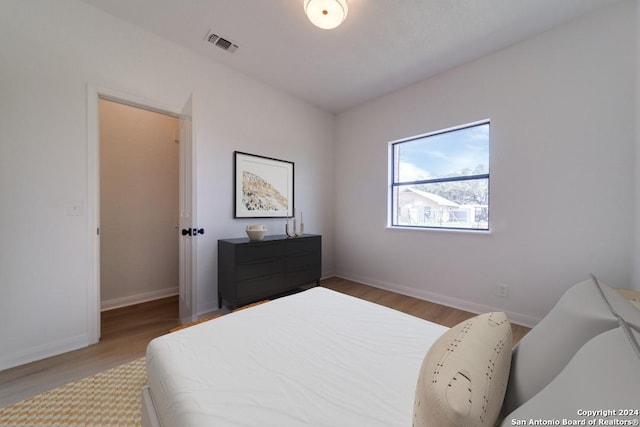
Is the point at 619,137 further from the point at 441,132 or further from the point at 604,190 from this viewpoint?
the point at 441,132

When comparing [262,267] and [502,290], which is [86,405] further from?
[502,290]

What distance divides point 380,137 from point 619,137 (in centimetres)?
229

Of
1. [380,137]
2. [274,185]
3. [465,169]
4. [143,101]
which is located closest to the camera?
[143,101]

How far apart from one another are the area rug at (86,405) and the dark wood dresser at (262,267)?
1061 mm

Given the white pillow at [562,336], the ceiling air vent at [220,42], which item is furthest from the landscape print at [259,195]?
the white pillow at [562,336]

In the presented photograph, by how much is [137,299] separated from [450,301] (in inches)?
153

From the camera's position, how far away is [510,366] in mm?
662

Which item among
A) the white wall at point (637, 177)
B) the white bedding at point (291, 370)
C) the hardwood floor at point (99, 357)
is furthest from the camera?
the white wall at point (637, 177)

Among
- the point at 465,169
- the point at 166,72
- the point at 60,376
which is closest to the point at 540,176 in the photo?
the point at 465,169

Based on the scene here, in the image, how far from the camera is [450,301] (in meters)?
2.87

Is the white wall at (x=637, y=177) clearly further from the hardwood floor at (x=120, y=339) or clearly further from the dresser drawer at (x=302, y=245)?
the dresser drawer at (x=302, y=245)

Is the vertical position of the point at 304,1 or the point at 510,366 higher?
the point at 304,1

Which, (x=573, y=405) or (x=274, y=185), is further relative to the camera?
(x=274, y=185)

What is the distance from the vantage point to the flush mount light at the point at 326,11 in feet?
5.82
